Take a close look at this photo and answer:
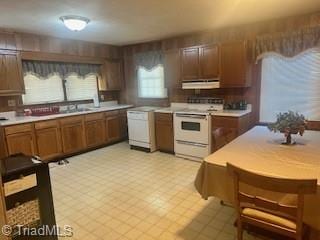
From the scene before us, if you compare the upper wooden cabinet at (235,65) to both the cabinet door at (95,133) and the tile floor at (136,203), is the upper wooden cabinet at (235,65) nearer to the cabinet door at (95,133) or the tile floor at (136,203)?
the tile floor at (136,203)

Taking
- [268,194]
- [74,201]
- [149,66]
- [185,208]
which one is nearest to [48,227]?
[74,201]

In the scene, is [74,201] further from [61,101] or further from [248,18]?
[248,18]

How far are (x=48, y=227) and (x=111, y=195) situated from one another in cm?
122

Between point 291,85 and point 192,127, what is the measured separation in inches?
69.9

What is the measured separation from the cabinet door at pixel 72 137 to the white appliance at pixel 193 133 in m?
1.98

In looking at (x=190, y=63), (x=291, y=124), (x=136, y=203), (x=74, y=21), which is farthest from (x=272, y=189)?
(x=190, y=63)

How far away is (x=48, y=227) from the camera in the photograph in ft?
6.00

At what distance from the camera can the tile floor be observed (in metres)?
2.25

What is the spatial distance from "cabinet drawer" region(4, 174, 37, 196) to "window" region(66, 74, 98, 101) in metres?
3.63

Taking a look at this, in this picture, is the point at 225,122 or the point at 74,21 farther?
the point at 225,122

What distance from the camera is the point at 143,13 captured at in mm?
3105

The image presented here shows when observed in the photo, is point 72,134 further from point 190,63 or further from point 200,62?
point 200,62

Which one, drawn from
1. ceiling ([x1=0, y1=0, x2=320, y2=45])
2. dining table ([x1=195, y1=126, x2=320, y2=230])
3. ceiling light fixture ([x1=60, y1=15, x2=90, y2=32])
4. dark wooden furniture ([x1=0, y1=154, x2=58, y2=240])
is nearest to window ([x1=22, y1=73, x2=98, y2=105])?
ceiling ([x1=0, y1=0, x2=320, y2=45])

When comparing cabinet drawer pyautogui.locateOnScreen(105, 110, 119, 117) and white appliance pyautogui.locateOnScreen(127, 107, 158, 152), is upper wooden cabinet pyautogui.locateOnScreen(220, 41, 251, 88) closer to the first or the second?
white appliance pyautogui.locateOnScreen(127, 107, 158, 152)
